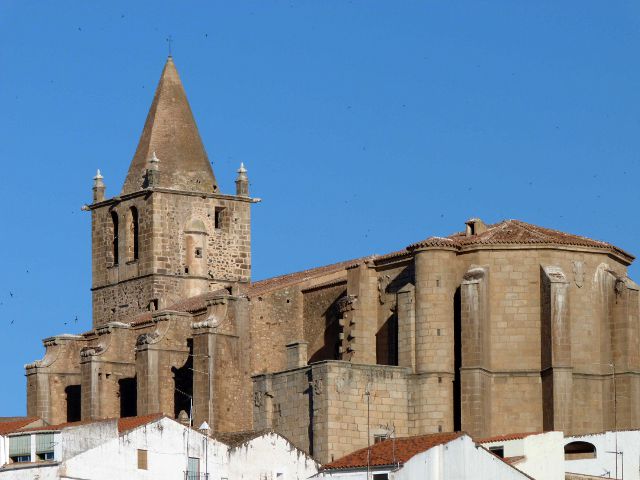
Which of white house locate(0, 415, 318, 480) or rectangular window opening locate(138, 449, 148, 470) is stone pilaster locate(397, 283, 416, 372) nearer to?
white house locate(0, 415, 318, 480)

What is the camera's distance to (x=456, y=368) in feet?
239

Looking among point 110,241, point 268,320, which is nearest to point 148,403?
point 268,320

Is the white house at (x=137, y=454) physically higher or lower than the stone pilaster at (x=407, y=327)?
lower

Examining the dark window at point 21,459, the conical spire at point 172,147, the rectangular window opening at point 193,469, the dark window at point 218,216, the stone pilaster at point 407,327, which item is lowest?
the rectangular window opening at point 193,469

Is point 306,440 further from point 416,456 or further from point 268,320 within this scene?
point 416,456

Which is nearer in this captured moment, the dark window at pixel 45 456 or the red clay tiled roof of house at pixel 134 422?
the dark window at pixel 45 456

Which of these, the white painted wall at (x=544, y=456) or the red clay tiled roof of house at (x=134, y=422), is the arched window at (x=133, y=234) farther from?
the white painted wall at (x=544, y=456)

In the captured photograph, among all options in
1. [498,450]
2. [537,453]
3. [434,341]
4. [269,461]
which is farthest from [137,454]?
[434,341]

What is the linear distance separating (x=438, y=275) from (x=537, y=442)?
10669 millimetres

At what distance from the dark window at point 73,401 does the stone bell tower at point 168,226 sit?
4.78 m

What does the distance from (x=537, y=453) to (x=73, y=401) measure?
26.2m

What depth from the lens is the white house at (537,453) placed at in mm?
Answer: 62375

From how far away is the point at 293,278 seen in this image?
81688 millimetres

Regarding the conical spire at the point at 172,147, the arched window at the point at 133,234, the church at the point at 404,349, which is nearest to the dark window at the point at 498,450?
the church at the point at 404,349
